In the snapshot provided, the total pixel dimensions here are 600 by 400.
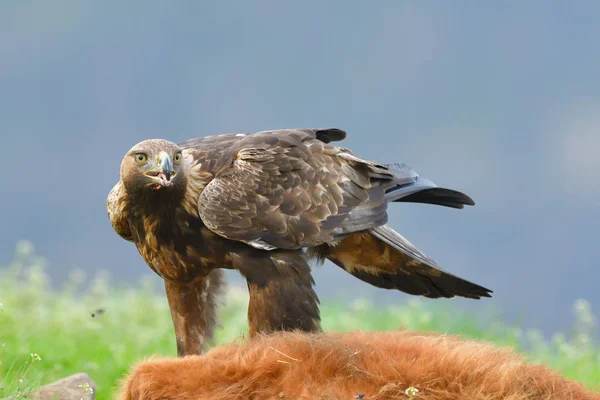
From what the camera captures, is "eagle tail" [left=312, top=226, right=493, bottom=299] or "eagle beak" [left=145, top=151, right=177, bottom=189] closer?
"eagle beak" [left=145, top=151, right=177, bottom=189]

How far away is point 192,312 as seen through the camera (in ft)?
18.8

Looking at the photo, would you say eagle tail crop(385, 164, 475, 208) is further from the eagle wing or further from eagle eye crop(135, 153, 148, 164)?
eagle eye crop(135, 153, 148, 164)

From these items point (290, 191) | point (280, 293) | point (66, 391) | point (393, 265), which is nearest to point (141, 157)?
point (290, 191)

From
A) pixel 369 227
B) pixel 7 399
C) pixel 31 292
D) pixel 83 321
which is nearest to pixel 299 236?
pixel 369 227

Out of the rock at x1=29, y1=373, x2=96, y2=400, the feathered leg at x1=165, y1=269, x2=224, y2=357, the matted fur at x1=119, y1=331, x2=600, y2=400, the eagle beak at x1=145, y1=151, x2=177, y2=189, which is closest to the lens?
the matted fur at x1=119, y1=331, x2=600, y2=400

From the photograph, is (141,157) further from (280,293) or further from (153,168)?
(280,293)

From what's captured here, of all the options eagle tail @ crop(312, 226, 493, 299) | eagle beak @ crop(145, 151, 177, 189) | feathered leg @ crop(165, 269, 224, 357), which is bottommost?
feathered leg @ crop(165, 269, 224, 357)

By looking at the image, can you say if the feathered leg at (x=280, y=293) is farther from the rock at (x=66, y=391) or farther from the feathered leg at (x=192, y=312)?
the rock at (x=66, y=391)

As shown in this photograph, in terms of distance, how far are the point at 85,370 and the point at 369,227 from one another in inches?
88.0

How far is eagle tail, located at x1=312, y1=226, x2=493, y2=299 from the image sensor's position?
5.59 meters

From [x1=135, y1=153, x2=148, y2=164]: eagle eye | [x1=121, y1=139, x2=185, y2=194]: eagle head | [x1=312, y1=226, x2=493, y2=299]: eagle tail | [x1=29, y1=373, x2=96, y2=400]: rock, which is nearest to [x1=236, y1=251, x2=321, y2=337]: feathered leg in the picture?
[x1=312, y1=226, x2=493, y2=299]: eagle tail

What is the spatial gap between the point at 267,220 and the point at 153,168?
703 millimetres

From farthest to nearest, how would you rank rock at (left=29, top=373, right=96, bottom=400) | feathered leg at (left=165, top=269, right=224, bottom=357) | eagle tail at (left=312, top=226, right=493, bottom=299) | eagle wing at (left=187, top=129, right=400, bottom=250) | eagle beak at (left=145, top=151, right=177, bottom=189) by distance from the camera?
feathered leg at (left=165, top=269, right=224, bottom=357) < eagle tail at (left=312, top=226, right=493, bottom=299) < eagle wing at (left=187, top=129, right=400, bottom=250) < eagle beak at (left=145, top=151, right=177, bottom=189) < rock at (left=29, top=373, right=96, bottom=400)

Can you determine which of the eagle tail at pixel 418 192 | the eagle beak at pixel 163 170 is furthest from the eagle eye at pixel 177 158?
the eagle tail at pixel 418 192
